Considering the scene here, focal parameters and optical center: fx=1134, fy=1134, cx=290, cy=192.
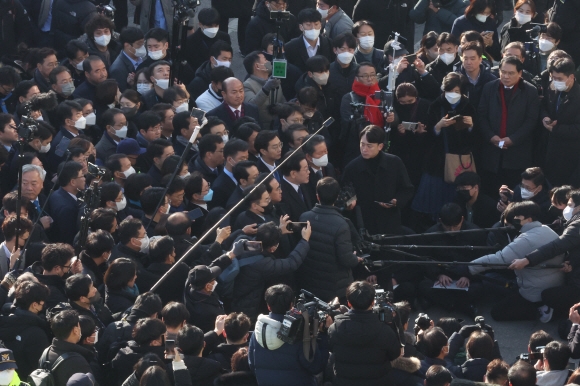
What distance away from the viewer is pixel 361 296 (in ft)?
25.3

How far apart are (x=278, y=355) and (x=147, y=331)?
35.9 inches

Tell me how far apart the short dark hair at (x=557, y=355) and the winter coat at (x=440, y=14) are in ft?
22.3

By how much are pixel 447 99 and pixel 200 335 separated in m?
4.83

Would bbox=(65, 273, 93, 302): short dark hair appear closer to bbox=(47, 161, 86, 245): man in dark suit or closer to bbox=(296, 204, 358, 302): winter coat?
bbox=(47, 161, 86, 245): man in dark suit

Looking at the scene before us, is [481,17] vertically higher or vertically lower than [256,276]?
higher

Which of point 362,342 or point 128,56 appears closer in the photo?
point 362,342

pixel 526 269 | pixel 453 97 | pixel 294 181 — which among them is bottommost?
pixel 526 269

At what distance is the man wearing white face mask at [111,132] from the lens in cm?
1092

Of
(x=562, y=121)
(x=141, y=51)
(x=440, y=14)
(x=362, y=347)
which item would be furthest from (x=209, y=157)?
(x=440, y=14)

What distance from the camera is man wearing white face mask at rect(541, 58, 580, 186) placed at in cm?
1133

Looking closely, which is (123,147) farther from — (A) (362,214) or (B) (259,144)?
(A) (362,214)

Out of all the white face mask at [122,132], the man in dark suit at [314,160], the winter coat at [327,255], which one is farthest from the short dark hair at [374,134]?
the white face mask at [122,132]

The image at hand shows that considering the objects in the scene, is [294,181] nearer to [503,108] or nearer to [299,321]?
[503,108]

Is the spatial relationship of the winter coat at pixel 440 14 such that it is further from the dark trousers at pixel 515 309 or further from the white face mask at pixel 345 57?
the dark trousers at pixel 515 309
